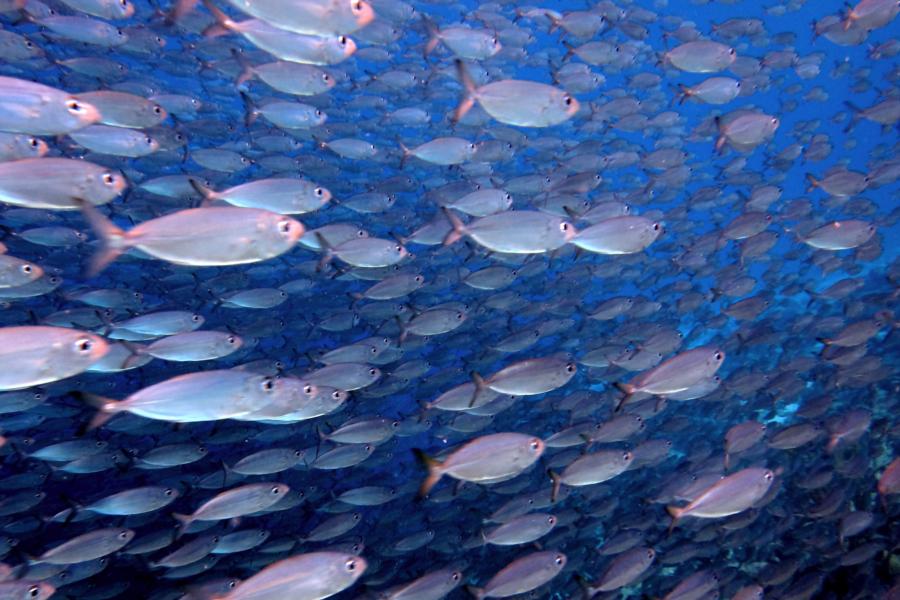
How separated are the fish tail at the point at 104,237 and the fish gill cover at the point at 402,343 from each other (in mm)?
26

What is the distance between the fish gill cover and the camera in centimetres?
407

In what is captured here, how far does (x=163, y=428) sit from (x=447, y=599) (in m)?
4.47

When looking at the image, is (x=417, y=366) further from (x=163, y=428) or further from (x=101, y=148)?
(x=101, y=148)

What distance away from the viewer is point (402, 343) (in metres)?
7.60

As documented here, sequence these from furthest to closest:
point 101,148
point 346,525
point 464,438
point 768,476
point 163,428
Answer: point 464,438 < point 163,428 < point 346,525 < point 101,148 < point 768,476

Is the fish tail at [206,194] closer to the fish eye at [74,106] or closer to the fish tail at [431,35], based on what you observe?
the fish eye at [74,106]

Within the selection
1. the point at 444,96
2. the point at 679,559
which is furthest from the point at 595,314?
the point at 444,96

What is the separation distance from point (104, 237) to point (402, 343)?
15.7 ft

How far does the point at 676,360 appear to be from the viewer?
483 cm

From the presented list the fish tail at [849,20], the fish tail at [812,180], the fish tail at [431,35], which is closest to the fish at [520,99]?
the fish tail at [431,35]

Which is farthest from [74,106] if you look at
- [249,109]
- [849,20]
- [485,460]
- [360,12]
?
A: [849,20]

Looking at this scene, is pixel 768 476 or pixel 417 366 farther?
pixel 417 366

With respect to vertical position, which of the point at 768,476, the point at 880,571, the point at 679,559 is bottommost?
the point at 880,571

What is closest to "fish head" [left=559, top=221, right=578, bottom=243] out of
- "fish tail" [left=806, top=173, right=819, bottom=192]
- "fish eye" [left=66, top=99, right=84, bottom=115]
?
"fish eye" [left=66, top=99, right=84, bottom=115]
